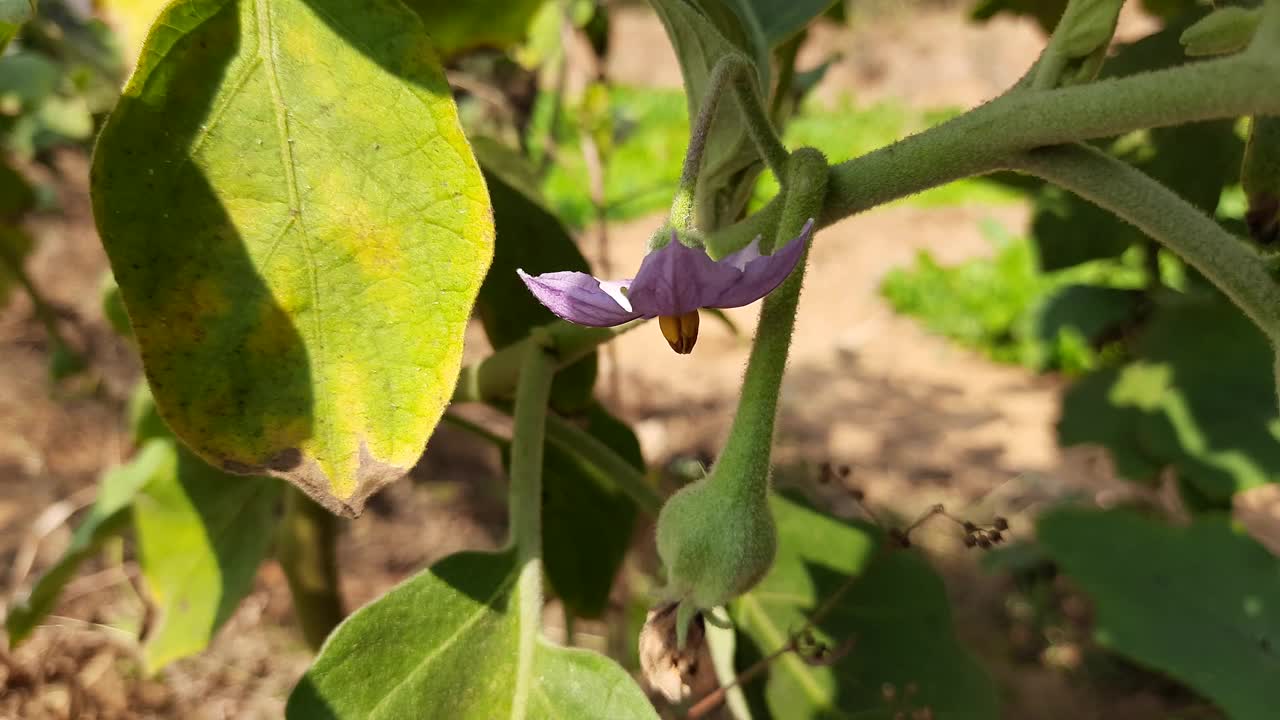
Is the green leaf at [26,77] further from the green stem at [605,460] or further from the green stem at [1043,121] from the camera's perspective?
the green stem at [1043,121]

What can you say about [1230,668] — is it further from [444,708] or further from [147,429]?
[147,429]

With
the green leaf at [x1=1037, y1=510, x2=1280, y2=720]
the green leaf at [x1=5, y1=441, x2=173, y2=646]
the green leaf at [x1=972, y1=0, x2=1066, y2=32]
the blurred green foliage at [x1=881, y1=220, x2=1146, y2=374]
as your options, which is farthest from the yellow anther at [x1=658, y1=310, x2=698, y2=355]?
the blurred green foliage at [x1=881, y1=220, x2=1146, y2=374]

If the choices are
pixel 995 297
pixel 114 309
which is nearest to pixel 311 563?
pixel 114 309

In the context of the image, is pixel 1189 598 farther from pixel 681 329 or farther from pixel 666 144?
pixel 666 144

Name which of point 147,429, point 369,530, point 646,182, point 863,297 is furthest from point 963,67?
point 147,429

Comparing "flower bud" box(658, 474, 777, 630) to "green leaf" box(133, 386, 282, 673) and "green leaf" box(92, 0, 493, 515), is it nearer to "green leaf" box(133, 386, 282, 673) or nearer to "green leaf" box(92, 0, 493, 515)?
"green leaf" box(92, 0, 493, 515)

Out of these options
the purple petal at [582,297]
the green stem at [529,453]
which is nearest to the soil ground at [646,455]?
the green stem at [529,453]
